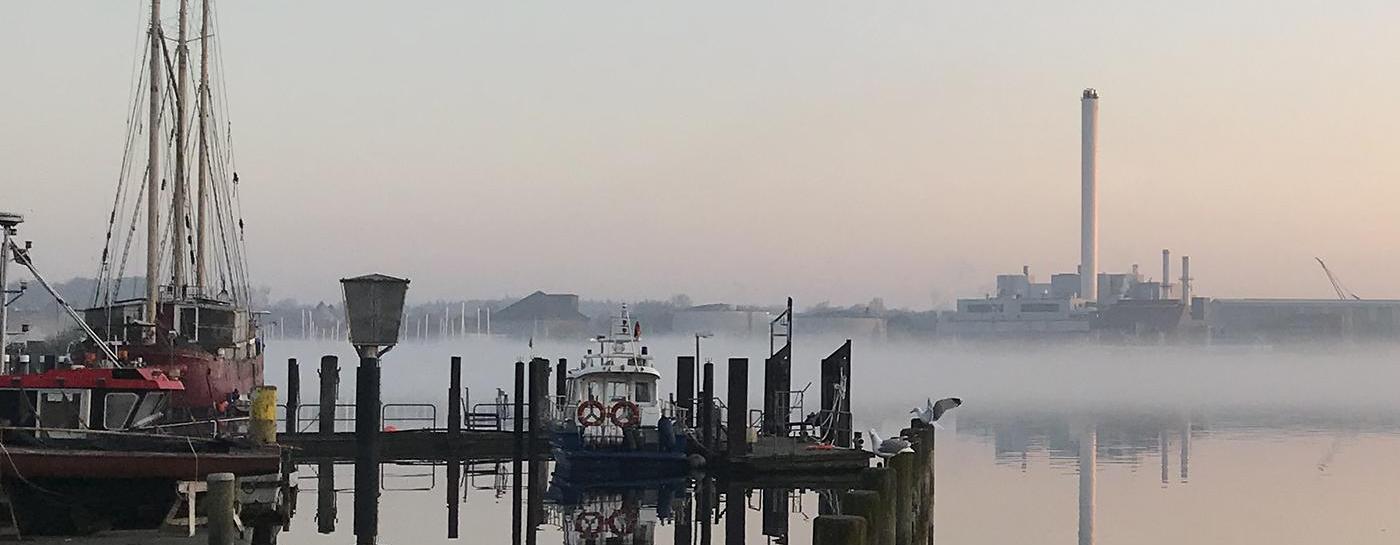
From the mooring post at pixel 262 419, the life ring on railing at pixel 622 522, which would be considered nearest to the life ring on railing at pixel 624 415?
the life ring on railing at pixel 622 522

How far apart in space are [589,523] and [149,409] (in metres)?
11.5

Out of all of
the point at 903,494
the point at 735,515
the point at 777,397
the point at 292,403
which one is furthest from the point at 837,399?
the point at 903,494

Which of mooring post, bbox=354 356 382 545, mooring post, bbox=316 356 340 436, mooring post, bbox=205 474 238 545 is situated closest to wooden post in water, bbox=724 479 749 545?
mooring post, bbox=316 356 340 436

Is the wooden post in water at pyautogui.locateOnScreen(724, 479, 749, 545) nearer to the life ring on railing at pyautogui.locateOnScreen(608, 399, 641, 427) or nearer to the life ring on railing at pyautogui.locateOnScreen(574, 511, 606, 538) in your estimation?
the life ring on railing at pyautogui.locateOnScreen(574, 511, 606, 538)

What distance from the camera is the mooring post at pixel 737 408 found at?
45844 mm

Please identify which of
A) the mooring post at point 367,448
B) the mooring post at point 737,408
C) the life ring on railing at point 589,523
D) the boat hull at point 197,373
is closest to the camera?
the mooring post at point 367,448

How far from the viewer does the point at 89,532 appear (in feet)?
93.8

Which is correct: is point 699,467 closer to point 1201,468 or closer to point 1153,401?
point 1201,468

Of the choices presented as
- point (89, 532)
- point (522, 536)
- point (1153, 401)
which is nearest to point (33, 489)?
point (89, 532)

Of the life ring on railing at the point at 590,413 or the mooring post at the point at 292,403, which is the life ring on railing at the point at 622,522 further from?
the mooring post at the point at 292,403

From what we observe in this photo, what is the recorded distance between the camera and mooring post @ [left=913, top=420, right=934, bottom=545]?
29250 millimetres

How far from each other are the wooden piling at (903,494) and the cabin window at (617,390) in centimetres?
2369

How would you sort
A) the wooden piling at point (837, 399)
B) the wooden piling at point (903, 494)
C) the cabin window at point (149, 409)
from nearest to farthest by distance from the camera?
1. the wooden piling at point (903, 494)
2. the cabin window at point (149, 409)
3. the wooden piling at point (837, 399)

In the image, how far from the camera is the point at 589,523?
130 ft
